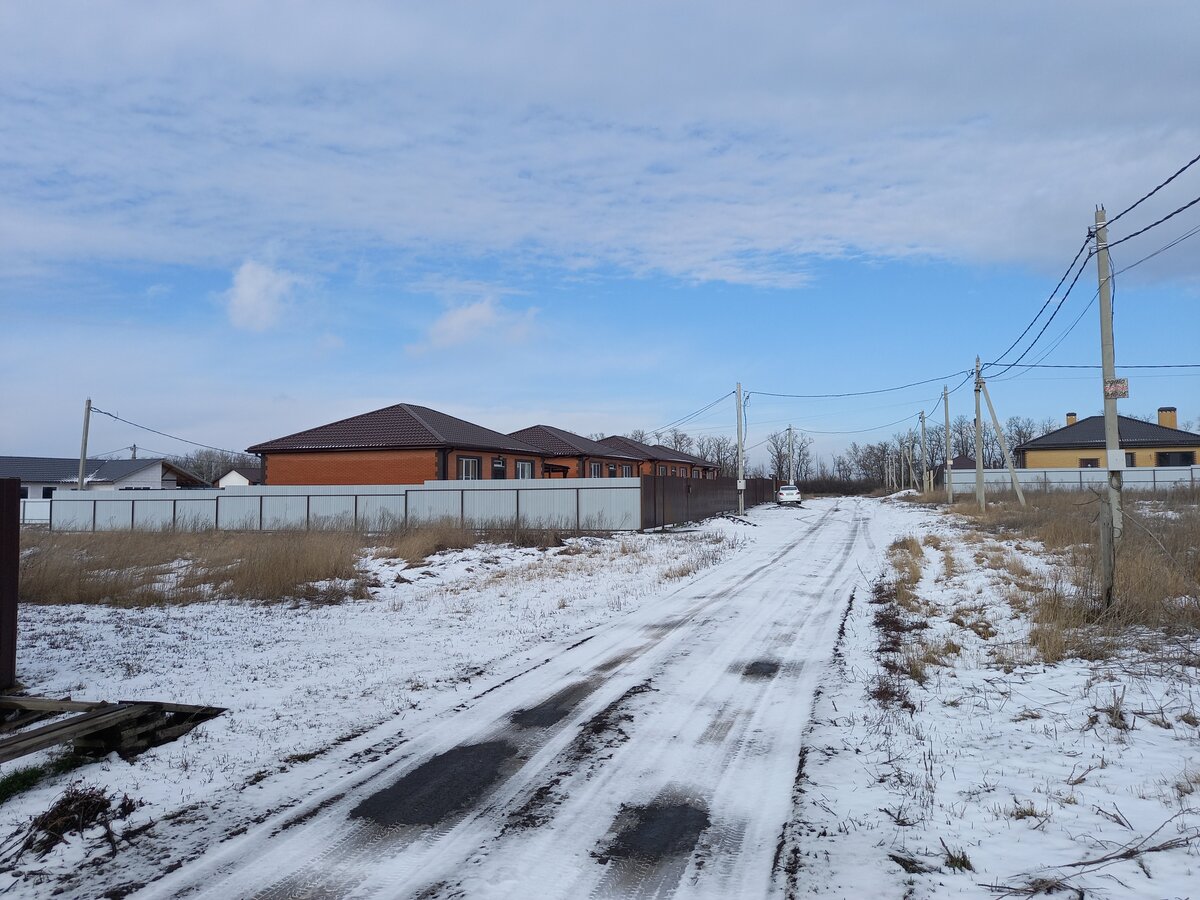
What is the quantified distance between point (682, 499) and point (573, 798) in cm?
2652

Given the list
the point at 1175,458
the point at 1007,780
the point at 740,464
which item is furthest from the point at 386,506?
the point at 1175,458

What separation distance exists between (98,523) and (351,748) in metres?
32.9

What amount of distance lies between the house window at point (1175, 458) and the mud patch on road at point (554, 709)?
6126 centimetres

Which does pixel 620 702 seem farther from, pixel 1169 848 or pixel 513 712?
pixel 1169 848

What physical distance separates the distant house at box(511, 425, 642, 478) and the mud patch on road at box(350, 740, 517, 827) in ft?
113

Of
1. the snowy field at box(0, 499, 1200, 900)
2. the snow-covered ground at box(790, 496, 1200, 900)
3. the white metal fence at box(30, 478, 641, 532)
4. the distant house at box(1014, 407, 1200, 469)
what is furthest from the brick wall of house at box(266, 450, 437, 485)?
the distant house at box(1014, 407, 1200, 469)

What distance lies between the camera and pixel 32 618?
1057 centimetres

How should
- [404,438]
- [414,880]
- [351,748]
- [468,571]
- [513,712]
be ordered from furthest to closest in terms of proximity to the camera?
[404,438] → [468,571] → [513,712] → [351,748] → [414,880]

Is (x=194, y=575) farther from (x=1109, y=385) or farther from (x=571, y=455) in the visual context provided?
(x=571, y=455)

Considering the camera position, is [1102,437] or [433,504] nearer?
[433,504]

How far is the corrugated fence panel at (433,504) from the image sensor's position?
1077 inches

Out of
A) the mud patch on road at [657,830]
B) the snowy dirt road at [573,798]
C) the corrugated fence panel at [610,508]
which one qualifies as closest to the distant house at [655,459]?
the corrugated fence panel at [610,508]

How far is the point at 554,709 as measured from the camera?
633cm

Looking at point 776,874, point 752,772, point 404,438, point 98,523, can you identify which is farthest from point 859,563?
point 98,523
